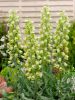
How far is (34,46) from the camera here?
16.2 ft

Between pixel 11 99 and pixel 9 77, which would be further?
pixel 9 77

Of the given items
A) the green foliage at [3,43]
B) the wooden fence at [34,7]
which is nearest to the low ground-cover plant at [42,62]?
the green foliage at [3,43]

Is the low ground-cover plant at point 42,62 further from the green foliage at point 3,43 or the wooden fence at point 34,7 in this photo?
the wooden fence at point 34,7

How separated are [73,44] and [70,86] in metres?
3.90

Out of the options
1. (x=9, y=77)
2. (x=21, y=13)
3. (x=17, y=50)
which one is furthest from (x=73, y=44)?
(x=17, y=50)

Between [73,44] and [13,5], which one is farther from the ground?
[13,5]

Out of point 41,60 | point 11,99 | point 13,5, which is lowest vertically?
point 11,99

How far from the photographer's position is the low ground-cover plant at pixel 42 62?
4.98 meters

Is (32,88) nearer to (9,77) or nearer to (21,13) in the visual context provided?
(9,77)

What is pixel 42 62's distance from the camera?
511 centimetres

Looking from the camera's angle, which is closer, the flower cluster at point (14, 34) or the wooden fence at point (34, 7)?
the flower cluster at point (14, 34)

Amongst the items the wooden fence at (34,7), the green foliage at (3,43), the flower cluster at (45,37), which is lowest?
the green foliage at (3,43)

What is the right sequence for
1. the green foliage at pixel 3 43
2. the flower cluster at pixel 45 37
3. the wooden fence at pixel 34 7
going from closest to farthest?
the flower cluster at pixel 45 37 → the green foliage at pixel 3 43 → the wooden fence at pixel 34 7

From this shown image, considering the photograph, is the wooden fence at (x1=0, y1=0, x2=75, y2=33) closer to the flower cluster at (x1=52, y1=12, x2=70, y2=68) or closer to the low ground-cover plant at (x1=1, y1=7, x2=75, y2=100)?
the low ground-cover plant at (x1=1, y1=7, x2=75, y2=100)
